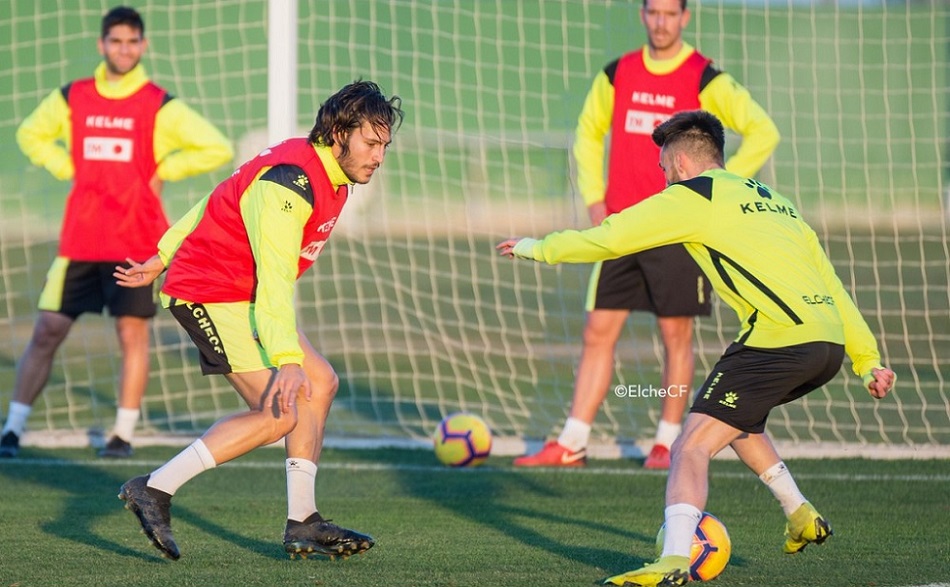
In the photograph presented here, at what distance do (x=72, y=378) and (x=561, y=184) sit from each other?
10859mm

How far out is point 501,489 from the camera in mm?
6785

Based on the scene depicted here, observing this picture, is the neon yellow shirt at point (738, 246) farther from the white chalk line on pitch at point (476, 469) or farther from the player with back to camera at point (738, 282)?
the white chalk line on pitch at point (476, 469)

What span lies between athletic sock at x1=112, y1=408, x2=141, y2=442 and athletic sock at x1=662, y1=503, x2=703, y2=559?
13.2 ft

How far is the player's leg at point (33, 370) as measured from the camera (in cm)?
767

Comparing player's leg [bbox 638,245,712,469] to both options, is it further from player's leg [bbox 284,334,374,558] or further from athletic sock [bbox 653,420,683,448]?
player's leg [bbox 284,334,374,558]

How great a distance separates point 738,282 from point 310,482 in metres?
1.63

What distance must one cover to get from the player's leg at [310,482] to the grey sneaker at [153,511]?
15.7 inches

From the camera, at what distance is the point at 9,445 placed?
7.65 meters

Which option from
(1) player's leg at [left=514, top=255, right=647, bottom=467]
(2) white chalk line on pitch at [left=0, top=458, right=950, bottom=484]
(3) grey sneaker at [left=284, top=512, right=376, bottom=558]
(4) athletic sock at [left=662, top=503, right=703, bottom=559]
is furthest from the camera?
(1) player's leg at [left=514, top=255, right=647, bottom=467]

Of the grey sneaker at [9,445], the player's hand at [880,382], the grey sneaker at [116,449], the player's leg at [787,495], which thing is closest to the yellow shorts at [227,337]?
the player's leg at [787,495]

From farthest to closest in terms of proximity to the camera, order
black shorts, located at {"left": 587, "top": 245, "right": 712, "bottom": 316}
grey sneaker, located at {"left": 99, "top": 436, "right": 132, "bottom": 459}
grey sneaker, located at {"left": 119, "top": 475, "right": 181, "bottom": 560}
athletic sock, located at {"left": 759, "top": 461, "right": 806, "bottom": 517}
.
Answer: grey sneaker, located at {"left": 99, "top": 436, "right": 132, "bottom": 459} → black shorts, located at {"left": 587, "top": 245, "right": 712, "bottom": 316} → athletic sock, located at {"left": 759, "top": 461, "right": 806, "bottom": 517} → grey sneaker, located at {"left": 119, "top": 475, "right": 181, "bottom": 560}

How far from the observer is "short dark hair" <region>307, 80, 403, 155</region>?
475cm

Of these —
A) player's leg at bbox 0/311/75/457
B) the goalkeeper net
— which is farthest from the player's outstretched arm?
player's leg at bbox 0/311/75/457

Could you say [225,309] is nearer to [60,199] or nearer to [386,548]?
[386,548]
